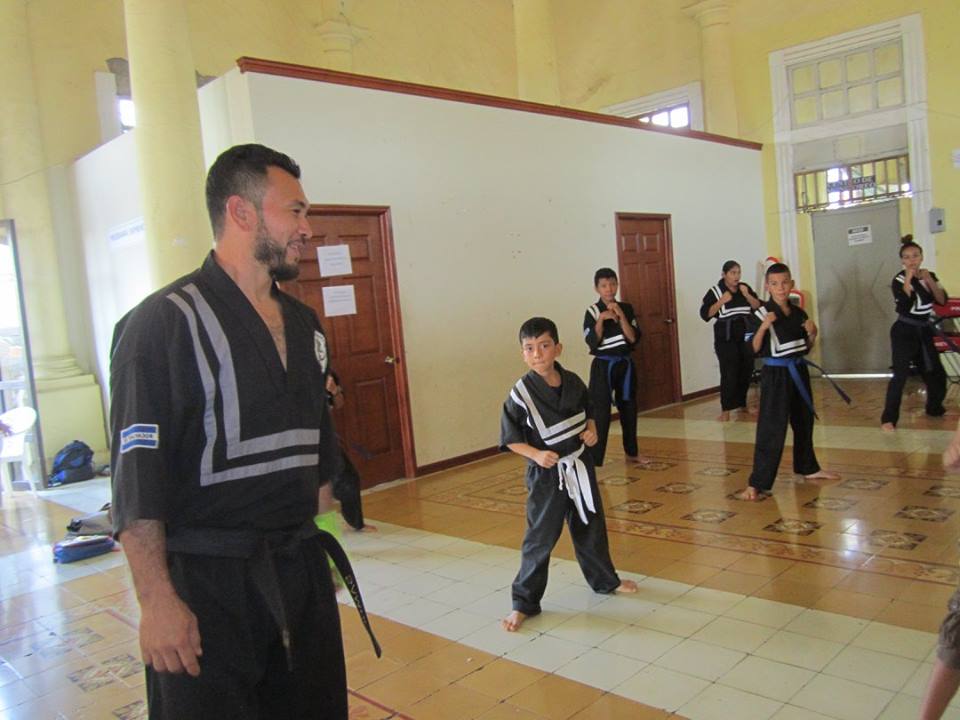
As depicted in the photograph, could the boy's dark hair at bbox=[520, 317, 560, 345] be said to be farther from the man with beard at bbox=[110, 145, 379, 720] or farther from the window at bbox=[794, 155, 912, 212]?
the window at bbox=[794, 155, 912, 212]

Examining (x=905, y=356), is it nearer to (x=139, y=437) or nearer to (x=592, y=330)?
(x=592, y=330)

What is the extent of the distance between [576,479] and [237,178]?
2.06 metres

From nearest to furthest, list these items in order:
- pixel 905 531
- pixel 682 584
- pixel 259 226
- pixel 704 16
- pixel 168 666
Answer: pixel 168 666 < pixel 259 226 < pixel 682 584 < pixel 905 531 < pixel 704 16

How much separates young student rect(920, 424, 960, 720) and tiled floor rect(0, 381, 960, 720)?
409 mm

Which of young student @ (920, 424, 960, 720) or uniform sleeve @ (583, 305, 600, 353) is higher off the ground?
uniform sleeve @ (583, 305, 600, 353)

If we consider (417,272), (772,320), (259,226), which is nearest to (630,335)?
(772,320)

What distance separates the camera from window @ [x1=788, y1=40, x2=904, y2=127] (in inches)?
353

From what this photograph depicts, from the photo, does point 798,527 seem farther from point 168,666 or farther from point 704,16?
point 704,16

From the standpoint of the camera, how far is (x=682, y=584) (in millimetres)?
3508

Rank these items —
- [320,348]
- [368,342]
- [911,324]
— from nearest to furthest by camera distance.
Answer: [320,348], [368,342], [911,324]

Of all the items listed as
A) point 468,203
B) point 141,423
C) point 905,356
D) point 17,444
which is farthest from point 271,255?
point 17,444

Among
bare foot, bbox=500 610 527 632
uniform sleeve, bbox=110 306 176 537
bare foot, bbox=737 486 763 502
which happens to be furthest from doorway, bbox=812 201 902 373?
uniform sleeve, bbox=110 306 176 537

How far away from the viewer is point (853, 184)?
9328 millimetres

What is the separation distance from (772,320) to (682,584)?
6.55 ft
